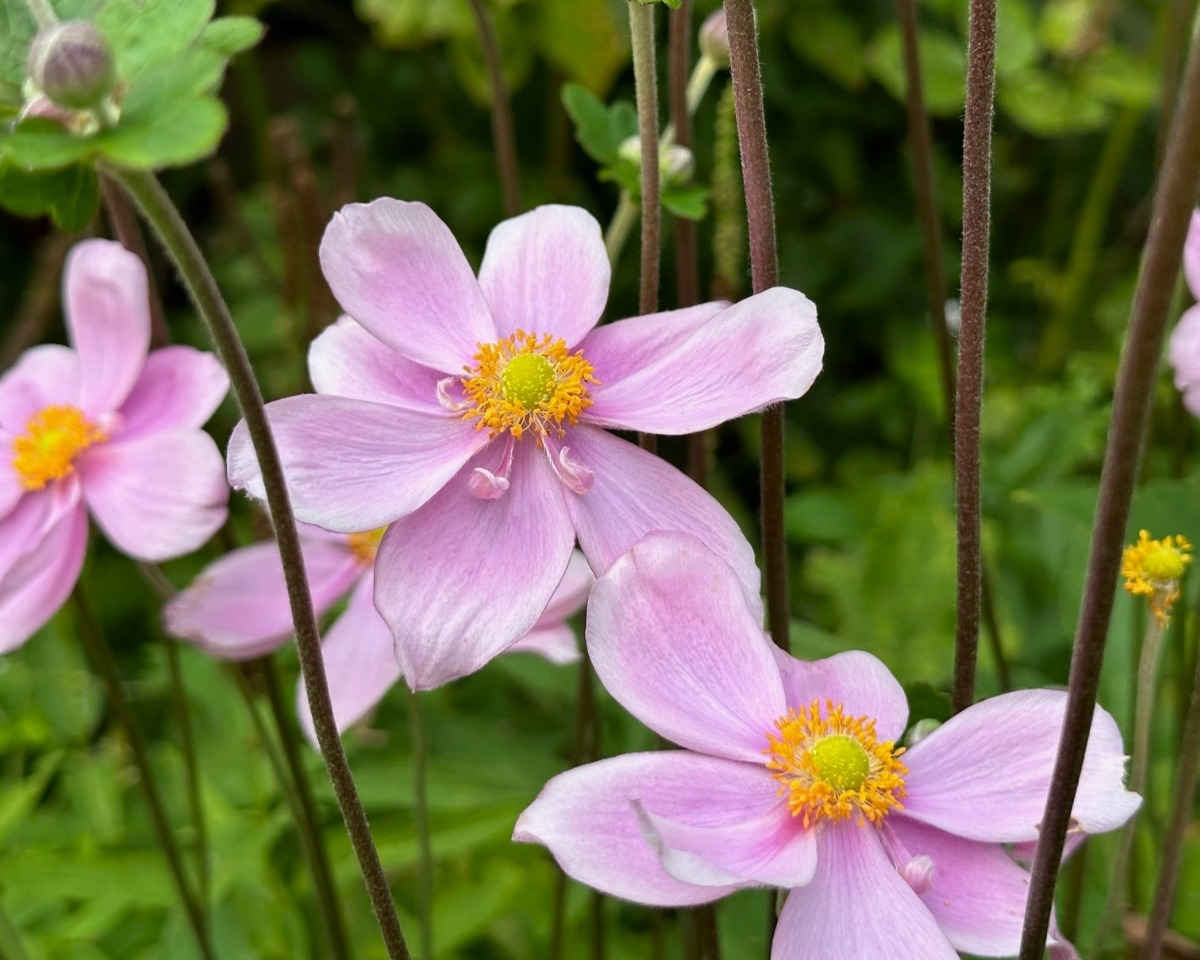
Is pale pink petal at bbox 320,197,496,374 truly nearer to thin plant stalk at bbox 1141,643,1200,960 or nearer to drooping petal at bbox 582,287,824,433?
drooping petal at bbox 582,287,824,433

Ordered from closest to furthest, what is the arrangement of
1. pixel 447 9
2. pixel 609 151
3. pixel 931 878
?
pixel 931 878 → pixel 609 151 → pixel 447 9

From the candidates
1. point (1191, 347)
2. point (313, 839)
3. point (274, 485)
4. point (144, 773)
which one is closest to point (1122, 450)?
point (274, 485)

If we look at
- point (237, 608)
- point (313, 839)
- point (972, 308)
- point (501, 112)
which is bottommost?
point (313, 839)

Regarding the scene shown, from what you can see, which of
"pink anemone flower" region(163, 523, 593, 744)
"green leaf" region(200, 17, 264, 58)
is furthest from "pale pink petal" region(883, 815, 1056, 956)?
"green leaf" region(200, 17, 264, 58)

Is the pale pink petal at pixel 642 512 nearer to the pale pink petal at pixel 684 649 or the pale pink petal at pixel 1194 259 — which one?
the pale pink petal at pixel 684 649

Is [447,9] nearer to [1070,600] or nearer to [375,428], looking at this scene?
[1070,600]

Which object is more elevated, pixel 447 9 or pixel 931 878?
pixel 447 9

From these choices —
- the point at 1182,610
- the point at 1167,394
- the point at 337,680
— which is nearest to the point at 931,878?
the point at 337,680

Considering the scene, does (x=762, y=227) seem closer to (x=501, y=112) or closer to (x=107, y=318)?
(x=501, y=112)
